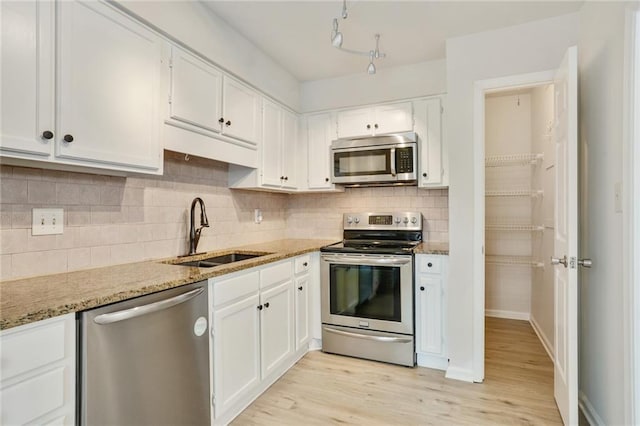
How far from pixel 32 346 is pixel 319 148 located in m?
2.70

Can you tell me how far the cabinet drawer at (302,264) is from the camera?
8.75 feet

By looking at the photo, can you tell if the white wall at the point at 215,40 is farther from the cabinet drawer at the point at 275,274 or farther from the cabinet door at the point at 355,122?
the cabinet drawer at the point at 275,274

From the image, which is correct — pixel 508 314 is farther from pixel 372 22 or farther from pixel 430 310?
pixel 372 22

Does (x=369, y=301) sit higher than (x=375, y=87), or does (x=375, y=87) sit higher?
(x=375, y=87)

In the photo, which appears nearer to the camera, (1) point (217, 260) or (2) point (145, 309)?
(2) point (145, 309)

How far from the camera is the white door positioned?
1.71m

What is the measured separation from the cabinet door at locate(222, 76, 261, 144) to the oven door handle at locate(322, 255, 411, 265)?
3.80 feet

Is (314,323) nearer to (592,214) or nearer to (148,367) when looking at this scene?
(148,367)

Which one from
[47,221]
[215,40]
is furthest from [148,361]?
[215,40]

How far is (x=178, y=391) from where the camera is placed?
157 centimetres

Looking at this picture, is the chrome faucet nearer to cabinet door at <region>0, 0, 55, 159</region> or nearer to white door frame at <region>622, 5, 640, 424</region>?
cabinet door at <region>0, 0, 55, 159</region>

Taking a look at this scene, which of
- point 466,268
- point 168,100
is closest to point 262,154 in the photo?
point 168,100

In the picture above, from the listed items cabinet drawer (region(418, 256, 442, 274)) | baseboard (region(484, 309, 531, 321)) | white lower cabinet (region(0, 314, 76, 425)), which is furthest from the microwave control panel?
white lower cabinet (region(0, 314, 76, 425))

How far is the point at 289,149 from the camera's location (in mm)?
3279
